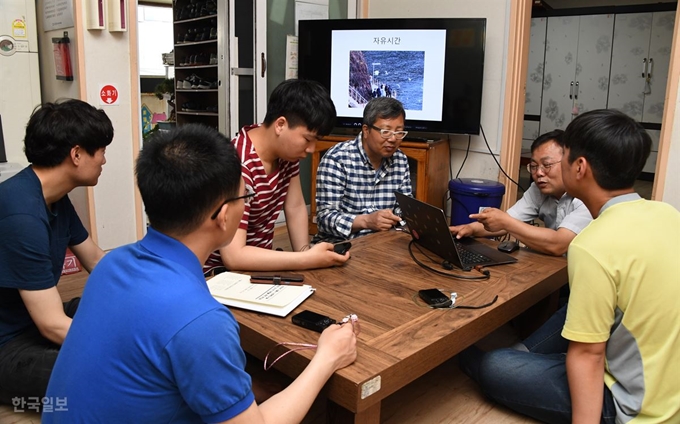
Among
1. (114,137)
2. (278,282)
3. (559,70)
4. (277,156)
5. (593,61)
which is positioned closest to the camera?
(278,282)

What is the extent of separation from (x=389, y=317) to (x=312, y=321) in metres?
0.22

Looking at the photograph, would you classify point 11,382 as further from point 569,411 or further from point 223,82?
point 223,82

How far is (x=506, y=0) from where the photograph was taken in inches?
159

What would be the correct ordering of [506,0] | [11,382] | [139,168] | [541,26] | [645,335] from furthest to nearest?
[541,26] → [506,0] → [11,382] → [645,335] → [139,168]

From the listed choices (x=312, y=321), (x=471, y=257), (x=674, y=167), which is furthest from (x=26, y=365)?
(x=674, y=167)

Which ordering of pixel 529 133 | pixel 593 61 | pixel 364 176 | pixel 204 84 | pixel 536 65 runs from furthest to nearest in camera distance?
pixel 529 133, pixel 536 65, pixel 593 61, pixel 204 84, pixel 364 176

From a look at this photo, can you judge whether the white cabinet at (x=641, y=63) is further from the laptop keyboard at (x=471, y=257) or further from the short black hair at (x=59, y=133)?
the short black hair at (x=59, y=133)

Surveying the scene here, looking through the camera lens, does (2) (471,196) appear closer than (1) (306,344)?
No

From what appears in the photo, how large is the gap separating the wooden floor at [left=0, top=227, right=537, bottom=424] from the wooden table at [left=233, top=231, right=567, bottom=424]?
15.5 inches

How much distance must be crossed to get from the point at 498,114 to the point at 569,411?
2.93m

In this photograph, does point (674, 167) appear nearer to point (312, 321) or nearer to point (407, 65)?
point (407, 65)

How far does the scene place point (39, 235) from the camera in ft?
5.64

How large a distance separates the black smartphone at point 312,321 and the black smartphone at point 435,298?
0.31m

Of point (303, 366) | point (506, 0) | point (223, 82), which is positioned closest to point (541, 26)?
point (506, 0)
